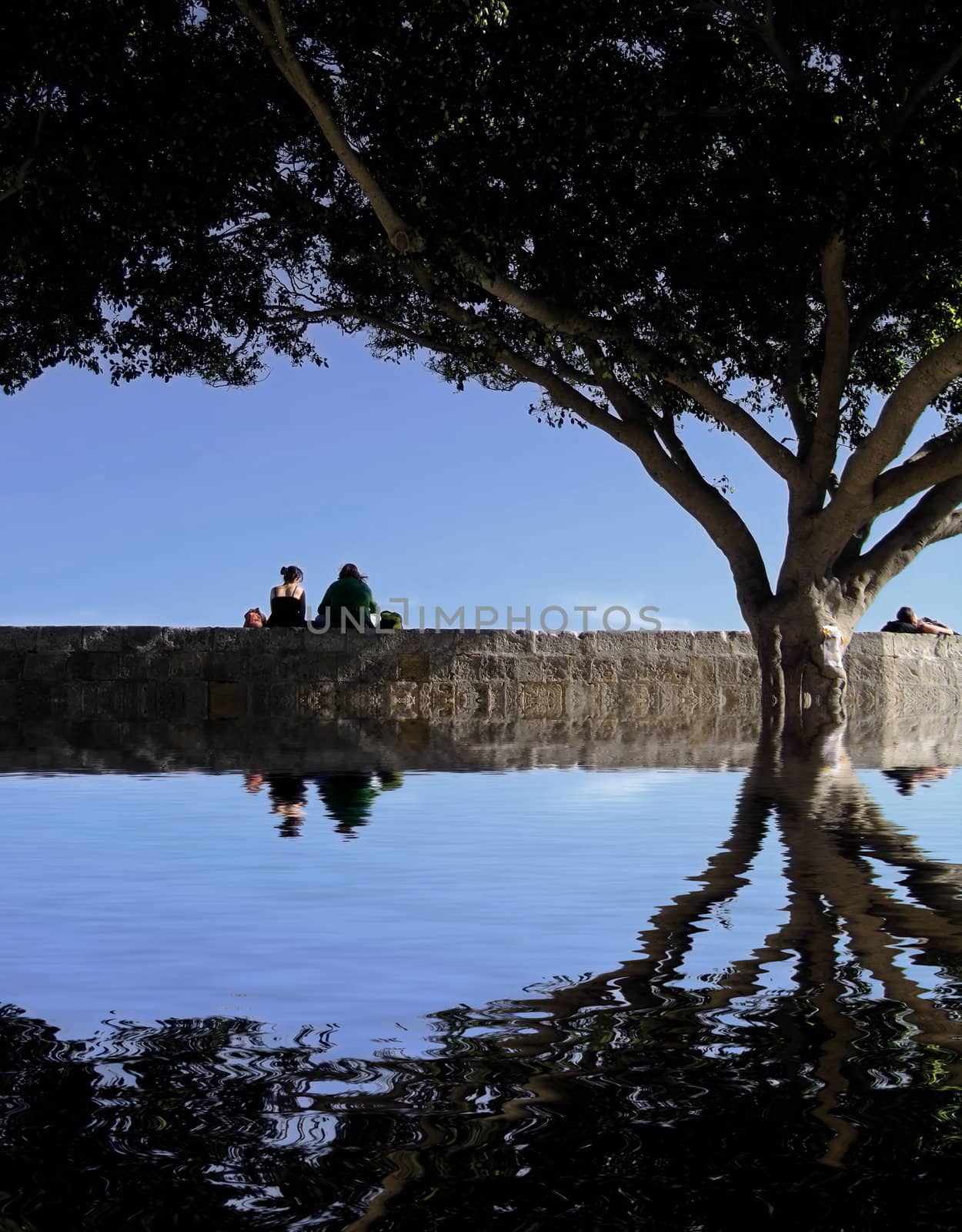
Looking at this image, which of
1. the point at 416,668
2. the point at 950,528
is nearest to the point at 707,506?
the point at 950,528

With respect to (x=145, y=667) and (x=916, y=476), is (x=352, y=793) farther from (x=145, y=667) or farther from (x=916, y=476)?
(x=145, y=667)

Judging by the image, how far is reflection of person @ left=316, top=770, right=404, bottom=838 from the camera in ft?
16.4

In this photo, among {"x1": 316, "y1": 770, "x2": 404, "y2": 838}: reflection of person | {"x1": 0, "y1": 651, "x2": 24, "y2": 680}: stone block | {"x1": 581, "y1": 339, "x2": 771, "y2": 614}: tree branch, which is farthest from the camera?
{"x1": 0, "y1": 651, "x2": 24, "y2": 680}: stone block

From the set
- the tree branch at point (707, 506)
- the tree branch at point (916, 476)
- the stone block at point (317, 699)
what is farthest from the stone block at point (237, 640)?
the tree branch at point (916, 476)

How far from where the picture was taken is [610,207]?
1332 cm

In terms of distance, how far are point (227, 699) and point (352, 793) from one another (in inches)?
355

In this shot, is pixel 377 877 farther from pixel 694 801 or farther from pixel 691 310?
pixel 691 310

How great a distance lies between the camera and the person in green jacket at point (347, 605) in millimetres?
16188

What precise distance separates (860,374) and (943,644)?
4139 millimetres

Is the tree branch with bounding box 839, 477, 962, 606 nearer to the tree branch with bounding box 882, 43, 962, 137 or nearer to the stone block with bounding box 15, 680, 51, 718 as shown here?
the tree branch with bounding box 882, 43, 962, 137

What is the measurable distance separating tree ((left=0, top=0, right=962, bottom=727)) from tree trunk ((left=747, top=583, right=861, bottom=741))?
0.03 m

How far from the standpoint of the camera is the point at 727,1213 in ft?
4.17

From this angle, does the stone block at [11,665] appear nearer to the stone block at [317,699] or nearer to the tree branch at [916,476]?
the stone block at [317,699]

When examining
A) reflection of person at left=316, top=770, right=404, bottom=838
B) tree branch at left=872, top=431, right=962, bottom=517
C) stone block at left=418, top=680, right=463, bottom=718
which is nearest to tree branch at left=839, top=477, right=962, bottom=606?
tree branch at left=872, top=431, right=962, bottom=517
